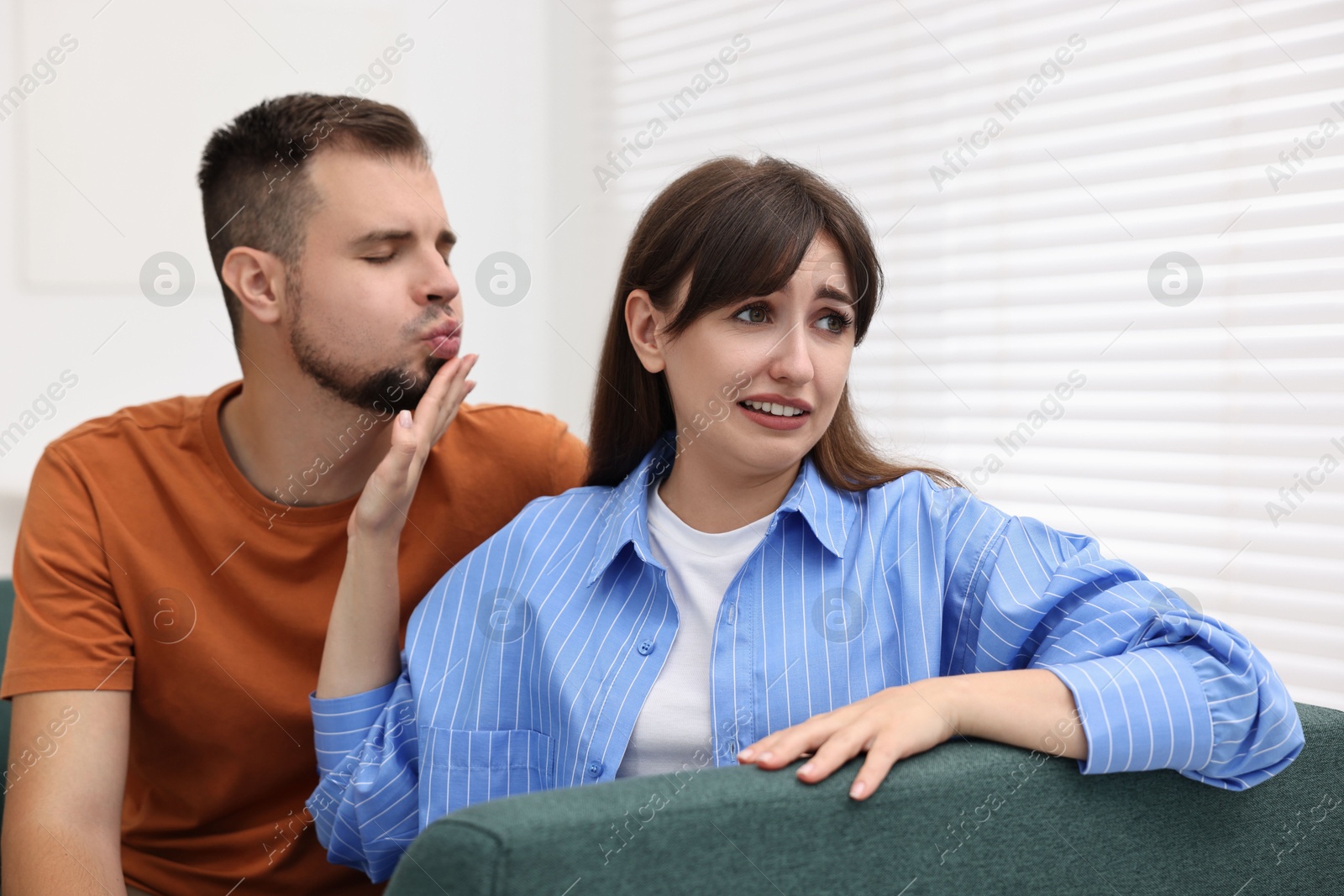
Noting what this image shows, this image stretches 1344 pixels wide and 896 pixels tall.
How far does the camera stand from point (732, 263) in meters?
1.29

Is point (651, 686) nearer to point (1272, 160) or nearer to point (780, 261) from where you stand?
point (780, 261)

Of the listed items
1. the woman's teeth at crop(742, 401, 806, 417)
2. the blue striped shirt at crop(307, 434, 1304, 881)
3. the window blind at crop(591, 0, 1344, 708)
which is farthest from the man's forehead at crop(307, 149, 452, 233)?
the window blind at crop(591, 0, 1344, 708)

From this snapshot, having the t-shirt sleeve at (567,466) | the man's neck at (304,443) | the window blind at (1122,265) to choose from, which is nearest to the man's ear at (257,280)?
the man's neck at (304,443)

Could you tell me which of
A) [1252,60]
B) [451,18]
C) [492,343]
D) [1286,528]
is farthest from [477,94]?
[1286,528]

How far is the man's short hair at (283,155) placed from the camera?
5.69 feet

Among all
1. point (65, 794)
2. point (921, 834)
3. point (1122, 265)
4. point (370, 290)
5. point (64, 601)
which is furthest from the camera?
point (1122, 265)

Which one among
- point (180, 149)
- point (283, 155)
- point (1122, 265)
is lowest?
point (1122, 265)

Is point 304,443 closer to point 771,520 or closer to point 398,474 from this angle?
point 398,474

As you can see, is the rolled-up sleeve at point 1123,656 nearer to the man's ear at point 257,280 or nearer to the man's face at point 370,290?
the man's face at point 370,290

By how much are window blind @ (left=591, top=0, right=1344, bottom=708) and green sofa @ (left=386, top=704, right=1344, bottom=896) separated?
47 cm

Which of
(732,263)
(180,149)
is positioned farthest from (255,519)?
(180,149)

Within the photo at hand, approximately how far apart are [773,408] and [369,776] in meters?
0.67

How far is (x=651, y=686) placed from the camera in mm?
1249

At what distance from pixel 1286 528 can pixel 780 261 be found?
1.19m
